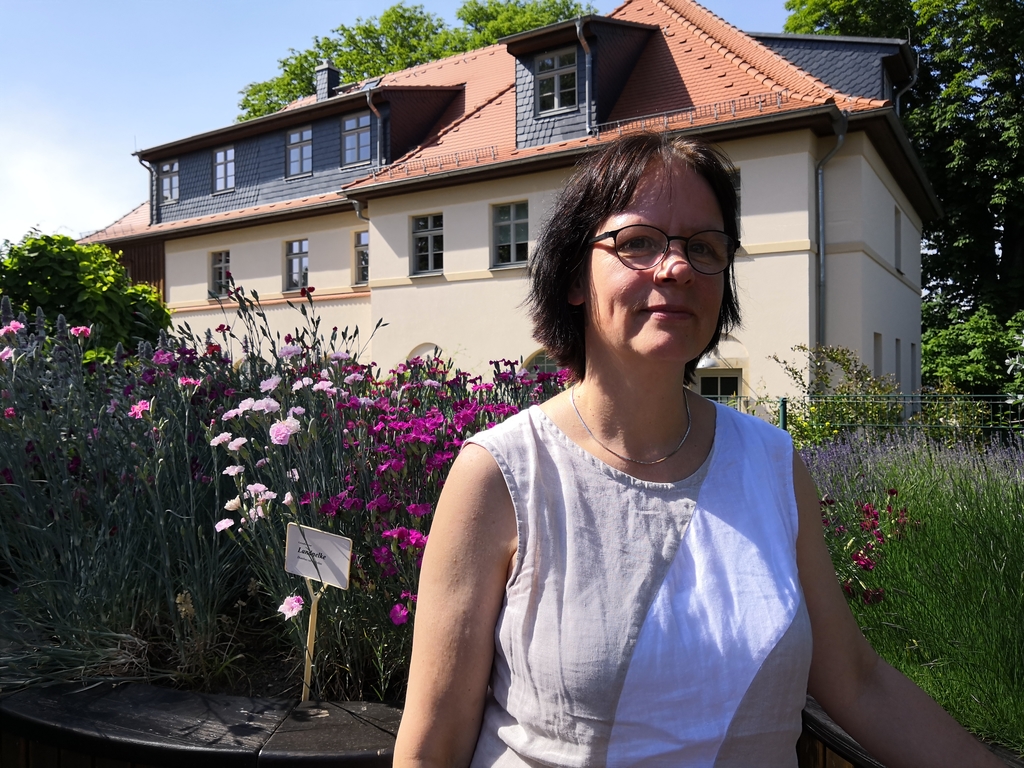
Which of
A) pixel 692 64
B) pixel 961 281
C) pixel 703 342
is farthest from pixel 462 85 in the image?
pixel 703 342

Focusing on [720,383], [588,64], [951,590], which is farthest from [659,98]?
[951,590]

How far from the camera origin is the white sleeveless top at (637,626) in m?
1.34

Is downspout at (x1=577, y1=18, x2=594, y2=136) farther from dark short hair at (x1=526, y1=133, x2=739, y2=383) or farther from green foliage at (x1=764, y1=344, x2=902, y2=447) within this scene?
dark short hair at (x1=526, y1=133, x2=739, y2=383)

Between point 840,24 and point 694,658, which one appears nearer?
point 694,658

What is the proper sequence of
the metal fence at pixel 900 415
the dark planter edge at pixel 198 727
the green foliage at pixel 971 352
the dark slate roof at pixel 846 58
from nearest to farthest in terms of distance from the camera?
A: the dark planter edge at pixel 198 727 < the metal fence at pixel 900 415 < the dark slate roof at pixel 846 58 < the green foliage at pixel 971 352

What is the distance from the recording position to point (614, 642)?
4.42 ft

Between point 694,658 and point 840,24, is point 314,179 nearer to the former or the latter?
point 840,24

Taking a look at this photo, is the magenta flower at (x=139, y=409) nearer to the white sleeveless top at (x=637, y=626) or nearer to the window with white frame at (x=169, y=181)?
the white sleeveless top at (x=637, y=626)

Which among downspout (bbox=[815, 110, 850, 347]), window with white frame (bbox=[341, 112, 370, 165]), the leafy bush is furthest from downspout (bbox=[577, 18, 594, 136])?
the leafy bush

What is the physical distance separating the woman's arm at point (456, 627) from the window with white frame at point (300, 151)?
21.8m

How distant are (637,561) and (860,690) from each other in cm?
53

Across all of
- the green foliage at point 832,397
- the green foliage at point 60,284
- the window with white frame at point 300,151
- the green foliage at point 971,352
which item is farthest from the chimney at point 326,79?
the green foliage at point 971,352

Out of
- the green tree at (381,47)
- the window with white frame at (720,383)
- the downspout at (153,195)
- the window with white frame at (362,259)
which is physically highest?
the green tree at (381,47)

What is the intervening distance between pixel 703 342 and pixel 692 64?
16.4 metres
